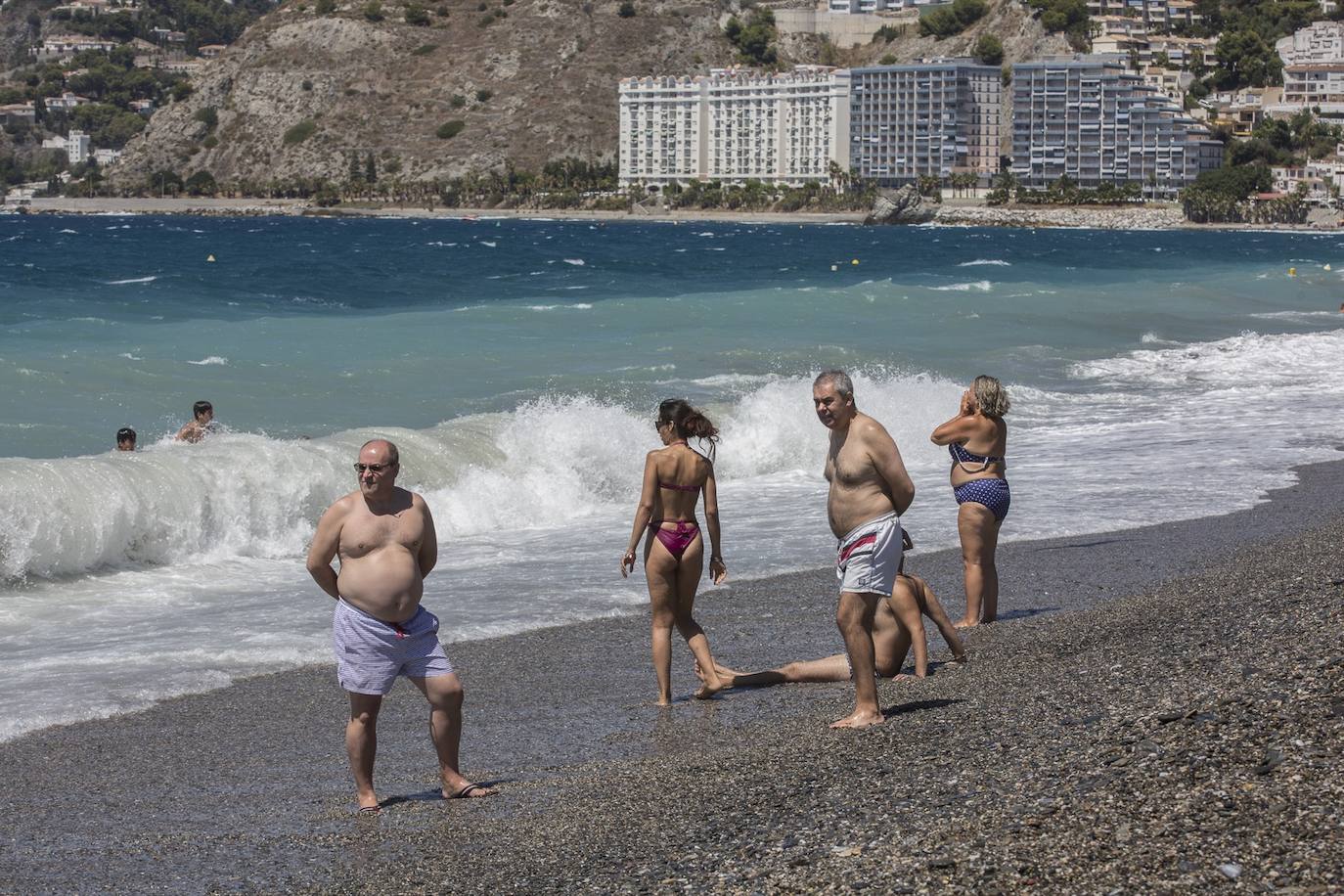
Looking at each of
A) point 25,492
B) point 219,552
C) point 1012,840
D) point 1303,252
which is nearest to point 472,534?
point 219,552

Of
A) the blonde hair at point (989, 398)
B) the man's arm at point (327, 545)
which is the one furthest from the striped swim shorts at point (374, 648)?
the blonde hair at point (989, 398)

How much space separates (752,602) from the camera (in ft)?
33.8

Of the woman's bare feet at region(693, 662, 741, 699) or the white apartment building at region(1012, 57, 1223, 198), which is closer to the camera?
the woman's bare feet at region(693, 662, 741, 699)

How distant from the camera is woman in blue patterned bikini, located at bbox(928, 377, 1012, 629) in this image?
351 inches

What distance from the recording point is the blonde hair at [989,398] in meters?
8.88

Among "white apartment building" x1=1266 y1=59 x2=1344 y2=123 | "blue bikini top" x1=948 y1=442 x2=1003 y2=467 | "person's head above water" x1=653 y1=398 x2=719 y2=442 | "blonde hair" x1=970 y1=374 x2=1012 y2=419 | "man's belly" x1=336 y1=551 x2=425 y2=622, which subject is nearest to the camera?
"man's belly" x1=336 y1=551 x2=425 y2=622

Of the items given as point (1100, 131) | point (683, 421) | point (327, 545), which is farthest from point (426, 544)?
point (1100, 131)

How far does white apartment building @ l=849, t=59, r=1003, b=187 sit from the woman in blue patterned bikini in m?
181

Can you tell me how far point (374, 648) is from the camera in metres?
5.93

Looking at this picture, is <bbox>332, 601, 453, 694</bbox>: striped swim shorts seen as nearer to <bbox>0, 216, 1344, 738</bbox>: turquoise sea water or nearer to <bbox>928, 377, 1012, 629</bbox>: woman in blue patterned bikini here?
<bbox>0, 216, 1344, 738</bbox>: turquoise sea water

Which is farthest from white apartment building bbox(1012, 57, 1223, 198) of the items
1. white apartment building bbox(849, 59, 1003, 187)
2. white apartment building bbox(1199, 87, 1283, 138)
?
white apartment building bbox(1199, 87, 1283, 138)

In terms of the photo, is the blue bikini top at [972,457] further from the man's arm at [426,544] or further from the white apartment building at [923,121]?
the white apartment building at [923,121]

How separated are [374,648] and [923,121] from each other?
613 feet

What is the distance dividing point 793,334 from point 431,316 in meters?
9.02
